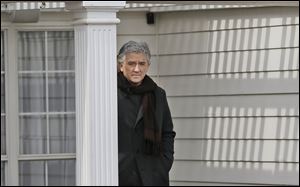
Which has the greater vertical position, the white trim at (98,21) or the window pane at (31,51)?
the white trim at (98,21)

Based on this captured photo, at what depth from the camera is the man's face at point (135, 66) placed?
12.7ft

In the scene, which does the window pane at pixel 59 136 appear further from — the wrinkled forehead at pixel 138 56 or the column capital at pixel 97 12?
the wrinkled forehead at pixel 138 56

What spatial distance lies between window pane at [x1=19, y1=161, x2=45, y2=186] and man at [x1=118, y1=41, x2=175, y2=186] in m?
3.99

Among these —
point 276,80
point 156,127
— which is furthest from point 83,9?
point 276,80

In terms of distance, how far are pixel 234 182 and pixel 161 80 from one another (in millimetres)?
1198

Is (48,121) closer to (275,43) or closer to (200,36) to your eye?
(200,36)

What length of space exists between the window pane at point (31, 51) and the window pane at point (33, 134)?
1.62ft

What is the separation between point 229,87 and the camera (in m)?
7.66

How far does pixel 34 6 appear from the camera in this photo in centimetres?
727

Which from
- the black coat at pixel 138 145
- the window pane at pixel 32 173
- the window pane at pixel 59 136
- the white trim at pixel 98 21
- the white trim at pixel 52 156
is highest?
the white trim at pixel 98 21

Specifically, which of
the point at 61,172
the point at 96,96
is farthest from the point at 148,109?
the point at 61,172

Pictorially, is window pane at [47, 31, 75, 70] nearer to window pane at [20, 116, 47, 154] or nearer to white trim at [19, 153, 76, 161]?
window pane at [20, 116, 47, 154]

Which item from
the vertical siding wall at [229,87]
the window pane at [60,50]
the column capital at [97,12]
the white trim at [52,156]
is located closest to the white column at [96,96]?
Result: the column capital at [97,12]

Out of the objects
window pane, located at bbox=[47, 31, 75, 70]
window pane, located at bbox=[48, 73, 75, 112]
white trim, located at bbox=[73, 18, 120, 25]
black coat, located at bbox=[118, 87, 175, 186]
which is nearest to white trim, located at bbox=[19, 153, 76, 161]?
window pane, located at bbox=[48, 73, 75, 112]
